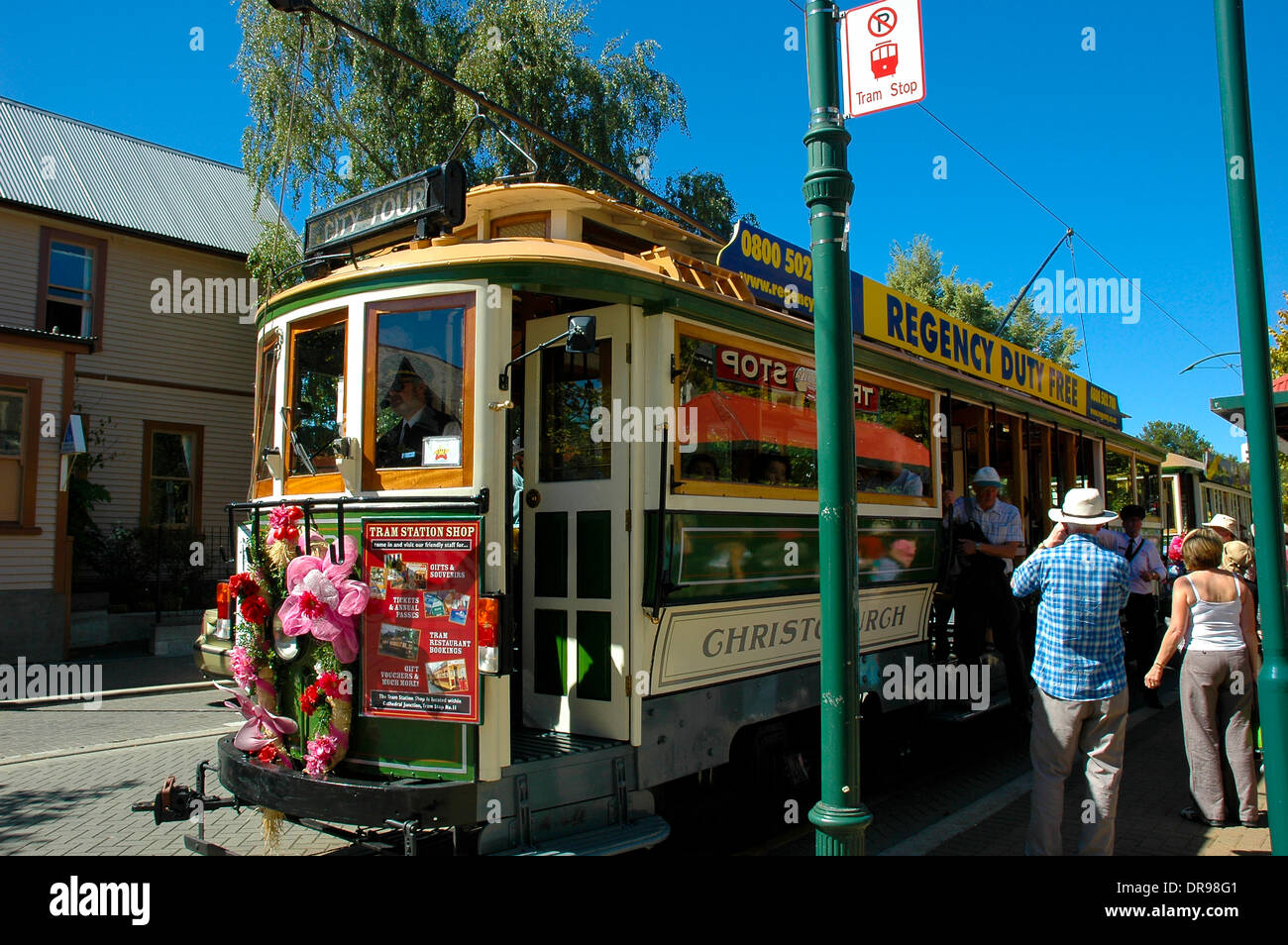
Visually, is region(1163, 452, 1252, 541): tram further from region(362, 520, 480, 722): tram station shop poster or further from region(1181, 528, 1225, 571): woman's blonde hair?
region(362, 520, 480, 722): tram station shop poster

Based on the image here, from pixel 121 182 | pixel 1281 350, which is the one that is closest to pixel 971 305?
pixel 1281 350

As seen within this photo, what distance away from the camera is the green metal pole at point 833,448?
3498 millimetres

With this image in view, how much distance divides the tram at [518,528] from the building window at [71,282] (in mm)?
13077

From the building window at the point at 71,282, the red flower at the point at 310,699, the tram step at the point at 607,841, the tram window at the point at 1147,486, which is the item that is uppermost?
the building window at the point at 71,282

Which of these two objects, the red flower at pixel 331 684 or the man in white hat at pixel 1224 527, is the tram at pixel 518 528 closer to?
the red flower at pixel 331 684

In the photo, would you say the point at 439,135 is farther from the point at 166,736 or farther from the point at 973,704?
the point at 973,704

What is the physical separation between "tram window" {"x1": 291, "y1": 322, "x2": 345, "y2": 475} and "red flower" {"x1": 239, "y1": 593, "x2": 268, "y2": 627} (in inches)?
28.7

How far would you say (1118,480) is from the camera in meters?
12.0

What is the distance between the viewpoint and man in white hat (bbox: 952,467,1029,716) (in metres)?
7.11

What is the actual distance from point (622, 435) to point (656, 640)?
3.45 feet

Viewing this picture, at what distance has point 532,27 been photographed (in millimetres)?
17672
